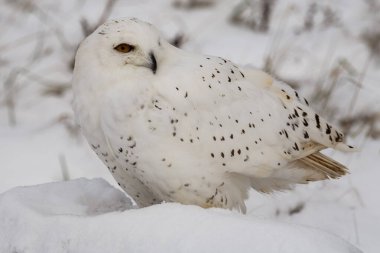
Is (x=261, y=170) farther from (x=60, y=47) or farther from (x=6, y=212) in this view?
(x=60, y=47)

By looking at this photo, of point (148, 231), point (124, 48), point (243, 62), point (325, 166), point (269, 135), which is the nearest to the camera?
point (148, 231)

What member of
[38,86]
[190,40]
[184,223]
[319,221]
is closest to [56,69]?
[38,86]

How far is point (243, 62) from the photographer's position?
587 centimetres

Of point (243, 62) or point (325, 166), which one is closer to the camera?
point (325, 166)

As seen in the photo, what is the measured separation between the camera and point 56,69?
5883 mm

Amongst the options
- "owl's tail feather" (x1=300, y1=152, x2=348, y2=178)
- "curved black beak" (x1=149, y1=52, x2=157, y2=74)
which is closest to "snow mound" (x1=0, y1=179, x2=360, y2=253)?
"curved black beak" (x1=149, y1=52, x2=157, y2=74)

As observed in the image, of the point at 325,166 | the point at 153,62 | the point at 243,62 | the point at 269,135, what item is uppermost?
the point at 153,62

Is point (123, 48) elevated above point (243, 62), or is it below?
above

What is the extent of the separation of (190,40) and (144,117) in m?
2.94

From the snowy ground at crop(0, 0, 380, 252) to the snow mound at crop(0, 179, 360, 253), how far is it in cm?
129

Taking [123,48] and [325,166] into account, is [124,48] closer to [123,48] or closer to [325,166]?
[123,48]

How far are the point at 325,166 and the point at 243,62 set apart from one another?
2.21m

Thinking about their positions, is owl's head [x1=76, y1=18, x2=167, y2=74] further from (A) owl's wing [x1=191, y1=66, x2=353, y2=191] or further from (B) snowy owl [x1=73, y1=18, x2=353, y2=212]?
(A) owl's wing [x1=191, y1=66, x2=353, y2=191]

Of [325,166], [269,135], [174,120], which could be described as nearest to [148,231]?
[174,120]
